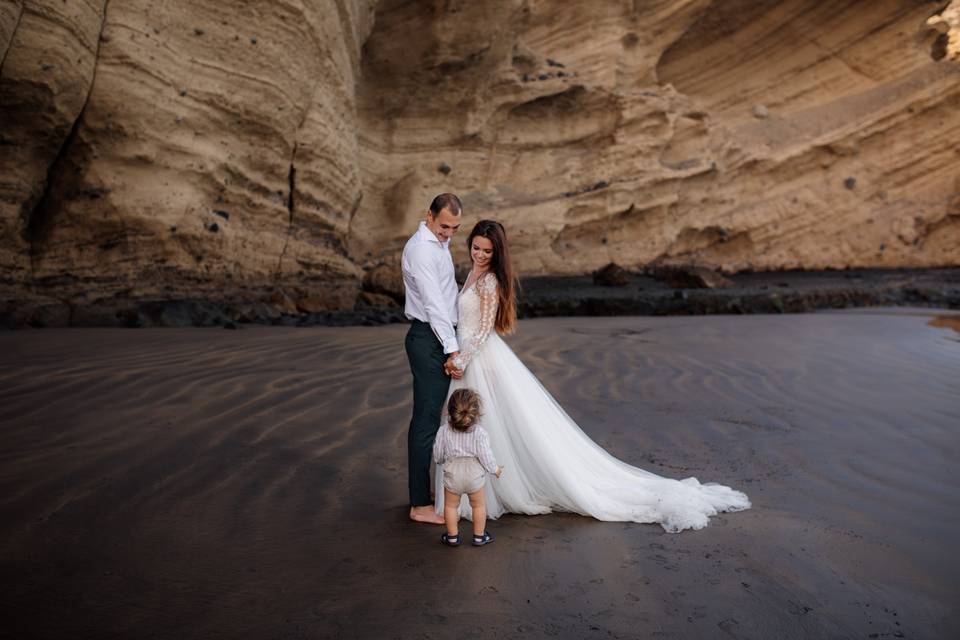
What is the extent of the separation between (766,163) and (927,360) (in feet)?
44.5

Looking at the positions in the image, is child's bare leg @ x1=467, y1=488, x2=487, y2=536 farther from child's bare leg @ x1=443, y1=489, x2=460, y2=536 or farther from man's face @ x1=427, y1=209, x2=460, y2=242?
man's face @ x1=427, y1=209, x2=460, y2=242

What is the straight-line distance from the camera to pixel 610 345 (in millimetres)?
7504

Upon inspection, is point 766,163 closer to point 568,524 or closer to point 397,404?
point 397,404

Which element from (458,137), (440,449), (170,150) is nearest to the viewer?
(440,449)

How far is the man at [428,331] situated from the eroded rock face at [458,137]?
6.93 meters

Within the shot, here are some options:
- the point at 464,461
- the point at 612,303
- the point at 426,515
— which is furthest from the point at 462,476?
the point at 612,303

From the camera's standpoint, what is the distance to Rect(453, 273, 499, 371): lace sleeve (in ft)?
9.19

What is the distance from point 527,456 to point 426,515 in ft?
1.57

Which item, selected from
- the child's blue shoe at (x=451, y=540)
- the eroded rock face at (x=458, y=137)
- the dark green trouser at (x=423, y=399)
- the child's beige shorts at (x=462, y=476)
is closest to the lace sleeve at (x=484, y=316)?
the dark green trouser at (x=423, y=399)

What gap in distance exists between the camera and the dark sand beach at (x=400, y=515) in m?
2.01

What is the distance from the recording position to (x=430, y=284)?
2.81 m

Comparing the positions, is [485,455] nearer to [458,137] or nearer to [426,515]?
[426,515]

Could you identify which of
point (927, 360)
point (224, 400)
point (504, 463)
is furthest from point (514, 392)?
point (927, 360)

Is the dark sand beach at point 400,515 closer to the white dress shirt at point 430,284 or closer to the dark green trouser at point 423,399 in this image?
the dark green trouser at point 423,399
